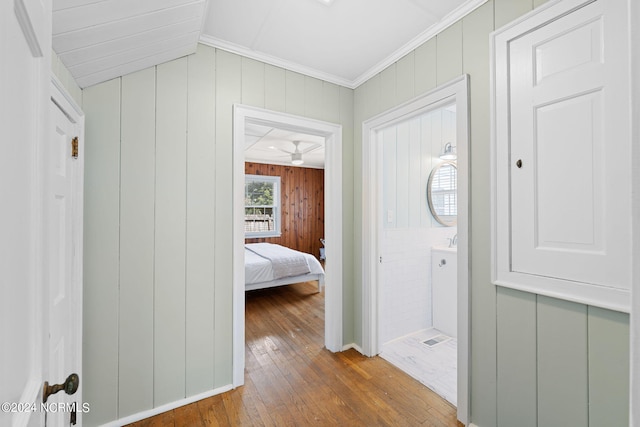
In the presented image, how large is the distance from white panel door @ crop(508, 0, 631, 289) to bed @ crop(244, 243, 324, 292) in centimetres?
310

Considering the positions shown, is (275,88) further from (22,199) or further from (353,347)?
(353,347)

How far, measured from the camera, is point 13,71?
48cm

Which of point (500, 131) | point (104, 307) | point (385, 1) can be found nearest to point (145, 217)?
point (104, 307)

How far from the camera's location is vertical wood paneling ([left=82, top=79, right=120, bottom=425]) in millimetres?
1635

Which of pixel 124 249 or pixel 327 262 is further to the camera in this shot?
pixel 327 262

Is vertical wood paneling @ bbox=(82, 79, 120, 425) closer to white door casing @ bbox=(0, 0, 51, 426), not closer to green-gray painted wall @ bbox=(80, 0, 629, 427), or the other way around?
green-gray painted wall @ bbox=(80, 0, 629, 427)

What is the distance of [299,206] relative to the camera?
7.08 meters

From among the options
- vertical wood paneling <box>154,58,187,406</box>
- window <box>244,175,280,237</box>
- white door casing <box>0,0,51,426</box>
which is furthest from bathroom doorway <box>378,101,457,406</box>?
window <box>244,175,280,237</box>

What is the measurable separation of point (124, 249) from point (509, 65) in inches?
95.9

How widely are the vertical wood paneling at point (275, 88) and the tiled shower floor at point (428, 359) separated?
233 cm

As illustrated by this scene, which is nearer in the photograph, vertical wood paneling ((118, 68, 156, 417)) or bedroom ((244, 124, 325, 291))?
vertical wood paneling ((118, 68, 156, 417))

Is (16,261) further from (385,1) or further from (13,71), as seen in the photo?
Answer: (385,1)

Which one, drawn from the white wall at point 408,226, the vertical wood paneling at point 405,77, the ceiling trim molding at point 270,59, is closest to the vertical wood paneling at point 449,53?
the vertical wood paneling at point 405,77

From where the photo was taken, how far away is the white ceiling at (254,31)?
1.24 metres
